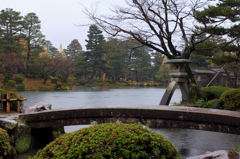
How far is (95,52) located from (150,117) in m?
25.1

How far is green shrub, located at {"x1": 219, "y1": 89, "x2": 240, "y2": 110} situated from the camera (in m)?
6.02

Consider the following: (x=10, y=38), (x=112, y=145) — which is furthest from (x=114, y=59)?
(x=112, y=145)

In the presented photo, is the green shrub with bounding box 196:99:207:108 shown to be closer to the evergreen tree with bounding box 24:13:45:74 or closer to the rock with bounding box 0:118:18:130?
the rock with bounding box 0:118:18:130

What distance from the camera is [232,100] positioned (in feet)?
20.3

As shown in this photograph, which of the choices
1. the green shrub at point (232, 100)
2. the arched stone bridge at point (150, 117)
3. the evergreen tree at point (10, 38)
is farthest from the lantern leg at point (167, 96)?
the evergreen tree at point (10, 38)

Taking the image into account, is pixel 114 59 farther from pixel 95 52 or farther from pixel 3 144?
pixel 3 144

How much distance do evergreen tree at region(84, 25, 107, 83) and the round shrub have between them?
26.7 m

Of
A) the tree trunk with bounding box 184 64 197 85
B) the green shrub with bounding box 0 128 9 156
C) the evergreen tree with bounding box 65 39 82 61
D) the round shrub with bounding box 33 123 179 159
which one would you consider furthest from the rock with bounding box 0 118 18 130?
the evergreen tree with bounding box 65 39 82 61

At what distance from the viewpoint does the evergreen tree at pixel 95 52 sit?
2858cm

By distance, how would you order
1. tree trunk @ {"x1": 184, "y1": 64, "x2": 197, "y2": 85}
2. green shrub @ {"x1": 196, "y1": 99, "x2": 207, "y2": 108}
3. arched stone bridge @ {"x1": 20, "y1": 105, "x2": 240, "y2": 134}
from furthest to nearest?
tree trunk @ {"x1": 184, "y1": 64, "x2": 197, "y2": 85} < green shrub @ {"x1": 196, "y1": 99, "x2": 207, "y2": 108} < arched stone bridge @ {"x1": 20, "y1": 105, "x2": 240, "y2": 134}

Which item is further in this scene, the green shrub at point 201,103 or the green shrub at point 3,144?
the green shrub at point 201,103

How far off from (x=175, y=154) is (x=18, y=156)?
3328 mm

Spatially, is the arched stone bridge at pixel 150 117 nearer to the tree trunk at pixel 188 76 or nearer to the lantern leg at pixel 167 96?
the lantern leg at pixel 167 96

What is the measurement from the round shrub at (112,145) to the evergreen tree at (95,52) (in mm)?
26669
